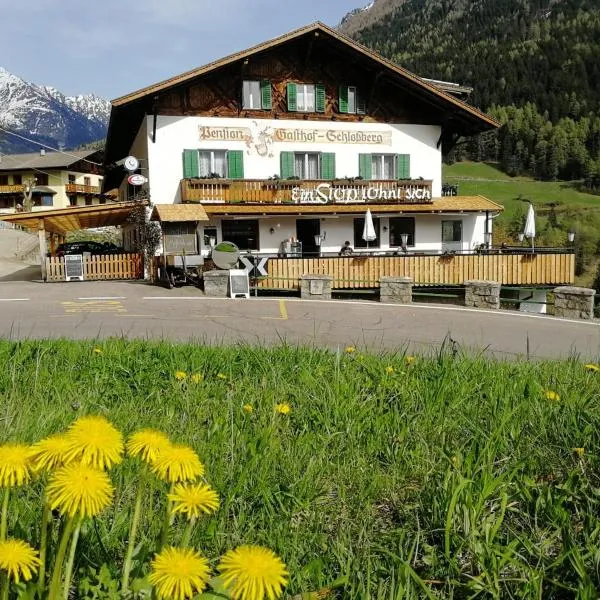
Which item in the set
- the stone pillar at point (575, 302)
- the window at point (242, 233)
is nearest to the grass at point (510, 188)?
the window at point (242, 233)

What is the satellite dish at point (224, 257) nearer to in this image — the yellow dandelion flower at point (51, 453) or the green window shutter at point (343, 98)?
the green window shutter at point (343, 98)

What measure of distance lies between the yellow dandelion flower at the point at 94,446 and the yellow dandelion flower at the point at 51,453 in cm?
1

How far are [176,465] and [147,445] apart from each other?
3.6 inches

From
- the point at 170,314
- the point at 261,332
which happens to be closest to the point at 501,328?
the point at 261,332

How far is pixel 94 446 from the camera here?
1.15 m

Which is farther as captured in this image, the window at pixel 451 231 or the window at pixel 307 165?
the window at pixel 451 231

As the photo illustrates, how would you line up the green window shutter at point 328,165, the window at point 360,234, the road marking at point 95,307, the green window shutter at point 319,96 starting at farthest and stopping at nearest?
1. the window at point 360,234
2. the green window shutter at point 328,165
3. the green window shutter at point 319,96
4. the road marking at point 95,307

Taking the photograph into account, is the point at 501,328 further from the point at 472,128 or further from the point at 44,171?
the point at 44,171

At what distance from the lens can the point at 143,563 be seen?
169 centimetres

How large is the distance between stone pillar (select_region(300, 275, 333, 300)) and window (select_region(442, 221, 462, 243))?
12.2 m

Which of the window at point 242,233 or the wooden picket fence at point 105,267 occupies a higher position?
the window at point 242,233

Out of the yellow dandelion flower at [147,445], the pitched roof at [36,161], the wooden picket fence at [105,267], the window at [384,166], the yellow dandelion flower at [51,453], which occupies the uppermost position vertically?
the pitched roof at [36,161]

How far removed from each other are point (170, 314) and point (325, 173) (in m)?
14.9

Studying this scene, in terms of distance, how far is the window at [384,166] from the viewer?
28.0m
